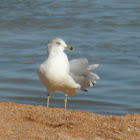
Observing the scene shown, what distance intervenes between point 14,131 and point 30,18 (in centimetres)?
1015

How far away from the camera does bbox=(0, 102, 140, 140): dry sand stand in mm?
4852

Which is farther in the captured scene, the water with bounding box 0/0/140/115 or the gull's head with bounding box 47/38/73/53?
the water with bounding box 0/0/140/115

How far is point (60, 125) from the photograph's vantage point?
532 centimetres

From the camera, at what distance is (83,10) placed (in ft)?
51.2

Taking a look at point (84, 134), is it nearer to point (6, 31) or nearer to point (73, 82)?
point (73, 82)

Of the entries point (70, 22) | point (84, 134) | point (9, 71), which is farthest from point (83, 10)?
point (84, 134)

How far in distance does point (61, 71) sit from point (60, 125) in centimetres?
121

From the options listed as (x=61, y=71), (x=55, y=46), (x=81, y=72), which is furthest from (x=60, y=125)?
(x=81, y=72)

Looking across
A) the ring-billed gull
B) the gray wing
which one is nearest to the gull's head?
the ring-billed gull

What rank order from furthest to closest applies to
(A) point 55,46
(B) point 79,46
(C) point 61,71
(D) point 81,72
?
(B) point 79,46 < (D) point 81,72 < (A) point 55,46 < (C) point 61,71

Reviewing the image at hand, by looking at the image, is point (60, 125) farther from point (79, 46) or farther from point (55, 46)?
point (79, 46)

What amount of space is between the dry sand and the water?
1.92 meters

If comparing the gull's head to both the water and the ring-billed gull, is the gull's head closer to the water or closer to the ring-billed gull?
the ring-billed gull

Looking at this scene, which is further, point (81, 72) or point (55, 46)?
point (81, 72)
